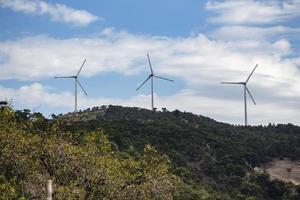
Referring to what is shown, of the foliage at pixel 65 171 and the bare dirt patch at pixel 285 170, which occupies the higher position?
the foliage at pixel 65 171

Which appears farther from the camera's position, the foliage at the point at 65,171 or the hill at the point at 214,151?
the hill at the point at 214,151

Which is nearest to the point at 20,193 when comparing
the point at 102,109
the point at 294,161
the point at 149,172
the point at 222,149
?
the point at 149,172

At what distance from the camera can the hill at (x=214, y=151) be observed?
106 metres

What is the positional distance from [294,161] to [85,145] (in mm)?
111323

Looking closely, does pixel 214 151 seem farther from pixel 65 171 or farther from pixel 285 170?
pixel 65 171

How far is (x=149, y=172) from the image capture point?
34000 mm

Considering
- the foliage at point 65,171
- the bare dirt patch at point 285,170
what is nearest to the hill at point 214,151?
the bare dirt patch at point 285,170

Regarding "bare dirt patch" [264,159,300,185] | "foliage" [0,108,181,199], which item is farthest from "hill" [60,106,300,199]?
"foliage" [0,108,181,199]

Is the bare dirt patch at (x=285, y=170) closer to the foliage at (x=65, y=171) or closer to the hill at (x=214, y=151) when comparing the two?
the hill at (x=214, y=151)

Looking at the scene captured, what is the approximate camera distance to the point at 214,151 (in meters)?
131

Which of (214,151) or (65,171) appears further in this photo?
(214,151)

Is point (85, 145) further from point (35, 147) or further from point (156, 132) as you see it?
point (156, 132)

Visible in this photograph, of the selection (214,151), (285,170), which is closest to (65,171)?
(214,151)

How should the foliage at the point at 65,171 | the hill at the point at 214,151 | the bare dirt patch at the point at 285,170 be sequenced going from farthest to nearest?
the bare dirt patch at the point at 285,170
the hill at the point at 214,151
the foliage at the point at 65,171
